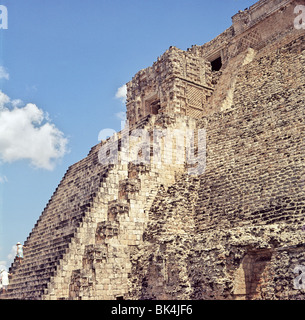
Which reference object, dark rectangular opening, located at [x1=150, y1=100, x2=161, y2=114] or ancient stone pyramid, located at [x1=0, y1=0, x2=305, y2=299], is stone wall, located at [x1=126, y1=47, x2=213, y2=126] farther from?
ancient stone pyramid, located at [x1=0, y1=0, x2=305, y2=299]

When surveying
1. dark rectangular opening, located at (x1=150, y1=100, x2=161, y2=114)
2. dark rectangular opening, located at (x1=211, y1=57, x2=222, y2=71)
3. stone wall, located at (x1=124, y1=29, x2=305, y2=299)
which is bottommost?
stone wall, located at (x1=124, y1=29, x2=305, y2=299)

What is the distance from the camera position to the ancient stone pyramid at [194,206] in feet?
39.0

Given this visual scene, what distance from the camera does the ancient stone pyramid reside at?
39.0ft

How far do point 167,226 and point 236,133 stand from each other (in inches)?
173

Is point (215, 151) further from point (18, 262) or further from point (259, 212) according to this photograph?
point (18, 262)

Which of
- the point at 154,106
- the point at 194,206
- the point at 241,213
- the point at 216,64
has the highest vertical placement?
the point at 216,64

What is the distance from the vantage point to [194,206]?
15336 mm

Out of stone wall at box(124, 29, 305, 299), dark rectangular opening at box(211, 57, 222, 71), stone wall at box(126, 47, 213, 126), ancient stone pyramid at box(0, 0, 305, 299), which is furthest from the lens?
dark rectangular opening at box(211, 57, 222, 71)

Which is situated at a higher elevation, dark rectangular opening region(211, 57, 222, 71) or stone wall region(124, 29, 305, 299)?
dark rectangular opening region(211, 57, 222, 71)

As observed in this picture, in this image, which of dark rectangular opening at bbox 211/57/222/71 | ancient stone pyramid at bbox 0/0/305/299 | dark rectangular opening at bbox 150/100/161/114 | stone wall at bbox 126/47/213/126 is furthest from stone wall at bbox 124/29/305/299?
dark rectangular opening at bbox 211/57/222/71

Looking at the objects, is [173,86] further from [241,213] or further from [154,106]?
[241,213]

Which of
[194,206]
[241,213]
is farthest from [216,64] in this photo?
[241,213]

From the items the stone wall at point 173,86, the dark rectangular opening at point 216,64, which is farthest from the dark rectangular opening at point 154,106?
the dark rectangular opening at point 216,64

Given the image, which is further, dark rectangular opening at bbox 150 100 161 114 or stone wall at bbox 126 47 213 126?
dark rectangular opening at bbox 150 100 161 114
